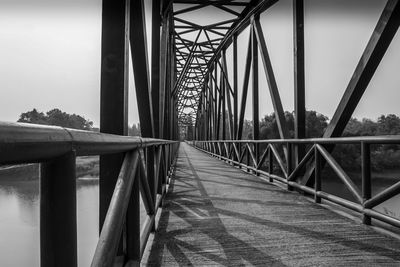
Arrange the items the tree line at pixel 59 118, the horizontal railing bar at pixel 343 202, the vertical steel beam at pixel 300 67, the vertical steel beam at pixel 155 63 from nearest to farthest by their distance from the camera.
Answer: the tree line at pixel 59 118 → the horizontal railing bar at pixel 343 202 → the vertical steel beam at pixel 155 63 → the vertical steel beam at pixel 300 67

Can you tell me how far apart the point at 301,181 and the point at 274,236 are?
231cm

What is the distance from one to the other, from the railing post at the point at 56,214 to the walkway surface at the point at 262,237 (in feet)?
5.26

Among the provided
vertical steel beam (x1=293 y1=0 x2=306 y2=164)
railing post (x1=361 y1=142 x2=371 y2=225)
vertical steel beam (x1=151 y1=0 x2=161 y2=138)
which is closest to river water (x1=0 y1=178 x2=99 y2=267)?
vertical steel beam (x1=151 y1=0 x2=161 y2=138)

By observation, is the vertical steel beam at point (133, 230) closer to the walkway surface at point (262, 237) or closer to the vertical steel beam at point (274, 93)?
the walkway surface at point (262, 237)

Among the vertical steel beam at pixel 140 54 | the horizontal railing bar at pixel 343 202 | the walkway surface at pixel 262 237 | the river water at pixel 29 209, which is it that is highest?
the vertical steel beam at pixel 140 54

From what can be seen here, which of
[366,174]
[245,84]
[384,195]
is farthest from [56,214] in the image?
[245,84]

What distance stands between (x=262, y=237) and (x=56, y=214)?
7.78 ft

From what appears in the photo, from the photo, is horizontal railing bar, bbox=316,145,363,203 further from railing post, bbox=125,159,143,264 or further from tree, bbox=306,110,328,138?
tree, bbox=306,110,328,138

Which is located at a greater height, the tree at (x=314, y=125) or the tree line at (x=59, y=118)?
the tree at (x=314, y=125)

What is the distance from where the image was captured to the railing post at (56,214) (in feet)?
2.21

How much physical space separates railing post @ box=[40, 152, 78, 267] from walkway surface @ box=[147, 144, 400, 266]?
63.1 inches

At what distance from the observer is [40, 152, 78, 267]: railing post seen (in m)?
0.67

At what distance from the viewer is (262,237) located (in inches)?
107

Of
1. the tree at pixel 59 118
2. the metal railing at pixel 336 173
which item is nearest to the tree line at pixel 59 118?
the tree at pixel 59 118
